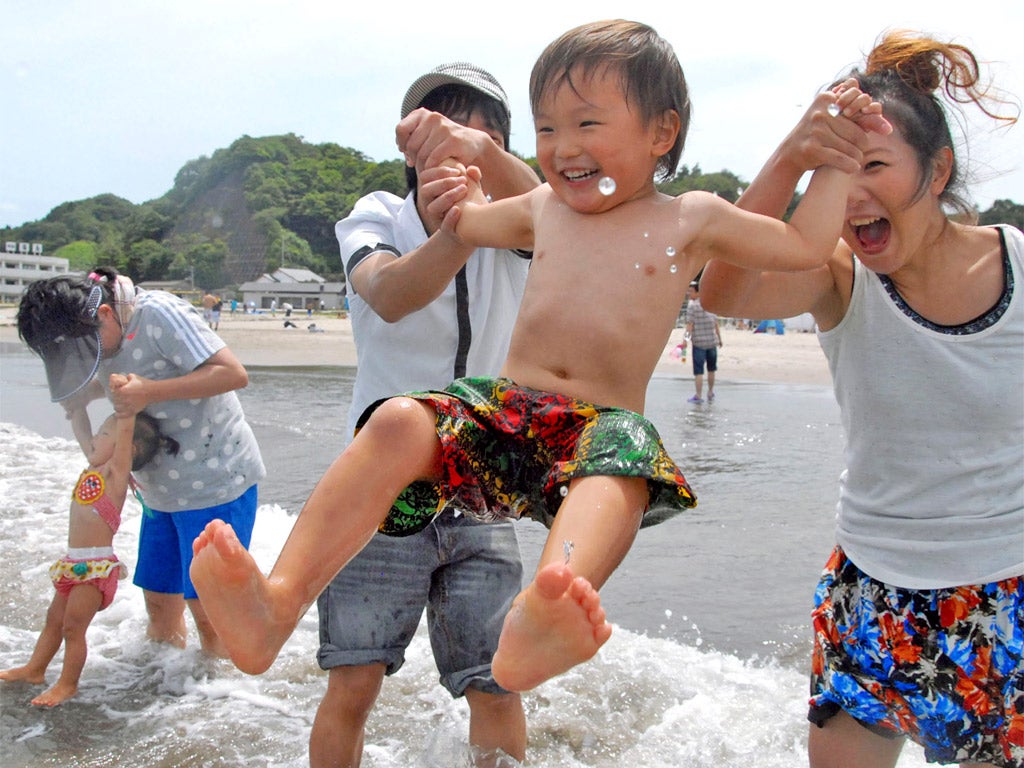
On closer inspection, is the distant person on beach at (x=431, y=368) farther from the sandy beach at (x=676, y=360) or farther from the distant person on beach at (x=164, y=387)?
the sandy beach at (x=676, y=360)

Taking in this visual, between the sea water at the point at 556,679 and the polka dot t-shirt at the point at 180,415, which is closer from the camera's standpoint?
the sea water at the point at 556,679

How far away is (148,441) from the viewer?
4.04 m

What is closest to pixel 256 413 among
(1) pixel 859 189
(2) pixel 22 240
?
(1) pixel 859 189

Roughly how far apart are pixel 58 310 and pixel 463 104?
74.8 inches

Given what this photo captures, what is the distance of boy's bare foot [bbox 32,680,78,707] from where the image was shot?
3804 millimetres

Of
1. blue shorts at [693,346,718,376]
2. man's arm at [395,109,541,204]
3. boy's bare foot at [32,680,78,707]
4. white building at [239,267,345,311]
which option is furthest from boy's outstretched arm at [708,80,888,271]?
white building at [239,267,345,311]

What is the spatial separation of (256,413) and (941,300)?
10.6 m

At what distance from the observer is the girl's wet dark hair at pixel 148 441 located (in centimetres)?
402

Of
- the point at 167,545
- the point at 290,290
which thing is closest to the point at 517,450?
the point at 167,545

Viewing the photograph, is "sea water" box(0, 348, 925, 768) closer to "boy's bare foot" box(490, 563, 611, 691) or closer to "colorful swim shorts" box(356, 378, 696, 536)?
"colorful swim shorts" box(356, 378, 696, 536)

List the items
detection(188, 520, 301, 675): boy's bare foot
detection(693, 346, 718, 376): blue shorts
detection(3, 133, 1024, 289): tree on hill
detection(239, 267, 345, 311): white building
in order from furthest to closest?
1. detection(239, 267, 345, 311): white building
2. detection(3, 133, 1024, 289): tree on hill
3. detection(693, 346, 718, 376): blue shorts
4. detection(188, 520, 301, 675): boy's bare foot

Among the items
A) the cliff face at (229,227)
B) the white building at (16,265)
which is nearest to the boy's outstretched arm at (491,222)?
the white building at (16,265)

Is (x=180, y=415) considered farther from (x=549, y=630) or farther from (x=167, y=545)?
(x=549, y=630)

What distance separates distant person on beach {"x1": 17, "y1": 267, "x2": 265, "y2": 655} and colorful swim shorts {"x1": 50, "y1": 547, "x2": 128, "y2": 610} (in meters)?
0.27
